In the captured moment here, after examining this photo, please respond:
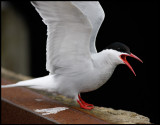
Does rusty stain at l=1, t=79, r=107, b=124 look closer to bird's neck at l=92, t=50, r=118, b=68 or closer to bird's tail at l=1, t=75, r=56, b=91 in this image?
bird's tail at l=1, t=75, r=56, b=91

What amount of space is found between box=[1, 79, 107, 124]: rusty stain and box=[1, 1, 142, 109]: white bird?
0.13 m

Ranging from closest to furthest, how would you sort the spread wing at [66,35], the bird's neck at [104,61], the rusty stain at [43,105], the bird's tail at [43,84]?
the spread wing at [66,35], the rusty stain at [43,105], the bird's neck at [104,61], the bird's tail at [43,84]

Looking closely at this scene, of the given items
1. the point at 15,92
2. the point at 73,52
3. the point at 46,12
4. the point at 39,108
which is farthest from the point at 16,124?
the point at 46,12

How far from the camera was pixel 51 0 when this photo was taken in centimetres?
193

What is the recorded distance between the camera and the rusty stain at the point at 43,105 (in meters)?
2.05

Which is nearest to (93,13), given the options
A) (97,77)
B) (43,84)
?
(97,77)

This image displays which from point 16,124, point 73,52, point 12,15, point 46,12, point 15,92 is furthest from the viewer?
point 12,15

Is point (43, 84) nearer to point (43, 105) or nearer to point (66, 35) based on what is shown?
point (43, 105)

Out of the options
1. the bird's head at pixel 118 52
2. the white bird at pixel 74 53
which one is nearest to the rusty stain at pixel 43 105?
the white bird at pixel 74 53

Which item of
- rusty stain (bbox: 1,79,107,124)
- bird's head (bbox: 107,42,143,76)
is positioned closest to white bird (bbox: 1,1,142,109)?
bird's head (bbox: 107,42,143,76)

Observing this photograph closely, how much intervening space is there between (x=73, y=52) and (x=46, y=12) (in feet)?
1.04

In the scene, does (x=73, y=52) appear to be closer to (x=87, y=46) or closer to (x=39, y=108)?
(x=87, y=46)

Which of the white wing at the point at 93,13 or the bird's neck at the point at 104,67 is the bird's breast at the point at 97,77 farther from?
the white wing at the point at 93,13

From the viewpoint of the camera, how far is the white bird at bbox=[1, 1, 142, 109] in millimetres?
1982
